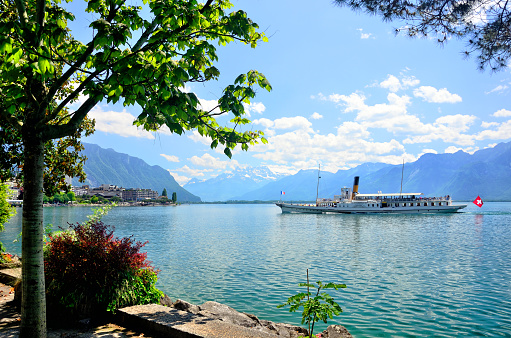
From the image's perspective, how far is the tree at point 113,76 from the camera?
170 inches

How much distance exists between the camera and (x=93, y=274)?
299 inches

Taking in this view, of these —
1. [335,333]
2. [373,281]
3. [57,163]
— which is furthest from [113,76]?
[373,281]

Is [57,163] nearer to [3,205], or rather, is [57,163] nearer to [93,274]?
[93,274]

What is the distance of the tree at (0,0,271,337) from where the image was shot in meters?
4.32

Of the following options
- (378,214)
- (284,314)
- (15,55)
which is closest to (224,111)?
(15,55)

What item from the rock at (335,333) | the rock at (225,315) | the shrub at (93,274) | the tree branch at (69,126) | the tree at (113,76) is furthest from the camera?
the rock at (225,315)

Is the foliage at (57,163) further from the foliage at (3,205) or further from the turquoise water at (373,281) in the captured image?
the turquoise water at (373,281)

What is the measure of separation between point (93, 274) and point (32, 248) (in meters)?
2.39

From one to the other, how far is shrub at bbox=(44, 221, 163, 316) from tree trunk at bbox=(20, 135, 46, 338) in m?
1.65

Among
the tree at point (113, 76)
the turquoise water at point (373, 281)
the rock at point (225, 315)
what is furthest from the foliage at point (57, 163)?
the turquoise water at point (373, 281)

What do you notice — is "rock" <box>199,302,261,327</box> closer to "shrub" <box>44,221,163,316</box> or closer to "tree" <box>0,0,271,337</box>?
"shrub" <box>44,221,163,316</box>

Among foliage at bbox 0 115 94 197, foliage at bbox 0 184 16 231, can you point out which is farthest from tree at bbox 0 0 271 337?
foliage at bbox 0 184 16 231

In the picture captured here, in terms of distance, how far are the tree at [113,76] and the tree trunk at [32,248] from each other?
15 mm

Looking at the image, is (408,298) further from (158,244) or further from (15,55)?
(158,244)
